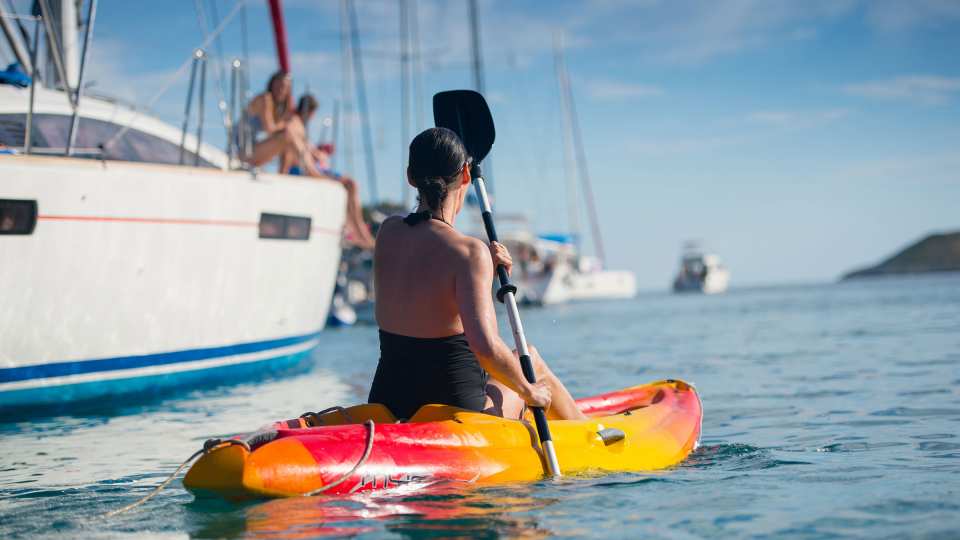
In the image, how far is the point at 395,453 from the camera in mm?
4309

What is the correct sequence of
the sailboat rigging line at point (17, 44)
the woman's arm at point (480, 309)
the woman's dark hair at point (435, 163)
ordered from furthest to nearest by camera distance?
the sailboat rigging line at point (17, 44)
the woman's dark hair at point (435, 163)
the woman's arm at point (480, 309)

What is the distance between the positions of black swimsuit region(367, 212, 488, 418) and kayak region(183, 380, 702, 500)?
0.07 metres

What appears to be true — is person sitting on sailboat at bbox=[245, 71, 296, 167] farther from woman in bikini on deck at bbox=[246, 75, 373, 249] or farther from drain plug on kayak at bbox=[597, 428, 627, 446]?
drain plug on kayak at bbox=[597, 428, 627, 446]

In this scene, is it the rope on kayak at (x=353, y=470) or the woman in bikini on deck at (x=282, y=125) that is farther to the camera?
the woman in bikini on deck at (x=282, y=125)

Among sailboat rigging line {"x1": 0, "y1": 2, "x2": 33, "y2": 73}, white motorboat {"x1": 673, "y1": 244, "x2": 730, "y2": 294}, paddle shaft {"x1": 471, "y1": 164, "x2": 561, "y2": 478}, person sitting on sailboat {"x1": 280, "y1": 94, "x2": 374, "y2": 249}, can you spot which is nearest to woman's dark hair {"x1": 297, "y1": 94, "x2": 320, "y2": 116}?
person sitting on sailboat {"x1": 280, "y1": 94, "x2": 374, "y2": 249}

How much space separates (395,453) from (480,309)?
735 millimetres

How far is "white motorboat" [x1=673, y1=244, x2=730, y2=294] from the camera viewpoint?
85.5 metres

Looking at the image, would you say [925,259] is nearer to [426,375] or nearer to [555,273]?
[555,273]

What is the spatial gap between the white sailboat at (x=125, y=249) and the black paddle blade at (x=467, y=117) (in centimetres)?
378

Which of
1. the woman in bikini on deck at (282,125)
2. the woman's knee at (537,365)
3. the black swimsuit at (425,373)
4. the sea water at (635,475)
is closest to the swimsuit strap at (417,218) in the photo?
the black swimsuit at (425,373)

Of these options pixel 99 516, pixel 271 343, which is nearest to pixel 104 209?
pixel 271 343

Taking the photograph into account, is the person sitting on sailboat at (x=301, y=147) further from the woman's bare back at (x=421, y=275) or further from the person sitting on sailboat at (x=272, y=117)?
the woman's bare back at (x=421, y=275)

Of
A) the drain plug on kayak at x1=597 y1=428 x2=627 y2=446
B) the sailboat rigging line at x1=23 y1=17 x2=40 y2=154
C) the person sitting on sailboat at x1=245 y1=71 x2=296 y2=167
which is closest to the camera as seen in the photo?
the drain plug on kayak at x1=597 y1=428 x2=627 y2=446

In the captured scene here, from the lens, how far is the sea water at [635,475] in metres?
3.78
